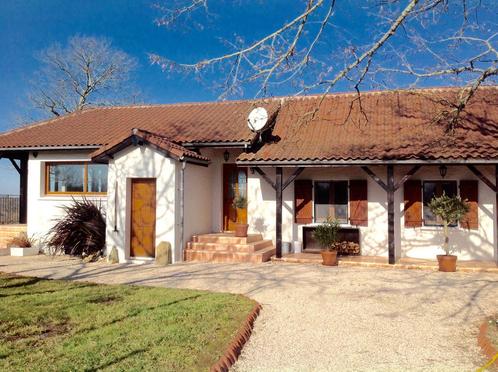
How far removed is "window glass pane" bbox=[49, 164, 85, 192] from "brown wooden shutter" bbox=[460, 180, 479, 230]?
1167cm

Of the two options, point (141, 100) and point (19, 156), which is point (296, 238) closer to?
point (19, 156)

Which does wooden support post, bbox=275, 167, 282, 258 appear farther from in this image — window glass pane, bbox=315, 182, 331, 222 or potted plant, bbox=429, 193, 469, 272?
potted plant, bbox=429, 193, 469, 272

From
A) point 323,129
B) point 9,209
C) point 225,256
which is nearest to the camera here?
point 225,256

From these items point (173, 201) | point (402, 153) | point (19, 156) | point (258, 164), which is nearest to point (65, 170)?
point (19, 156)

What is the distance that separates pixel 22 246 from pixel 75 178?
2657mm

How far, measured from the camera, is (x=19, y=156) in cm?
1502

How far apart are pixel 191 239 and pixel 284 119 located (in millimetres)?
5511

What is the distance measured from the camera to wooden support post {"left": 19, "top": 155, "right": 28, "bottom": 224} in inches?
583

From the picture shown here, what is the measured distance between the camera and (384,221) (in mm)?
12094

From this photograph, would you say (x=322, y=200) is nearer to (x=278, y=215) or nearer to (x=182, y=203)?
(x=278, y=215)

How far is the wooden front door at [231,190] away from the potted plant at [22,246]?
6.12 metres

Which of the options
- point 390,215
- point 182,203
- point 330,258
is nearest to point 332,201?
point 390,215

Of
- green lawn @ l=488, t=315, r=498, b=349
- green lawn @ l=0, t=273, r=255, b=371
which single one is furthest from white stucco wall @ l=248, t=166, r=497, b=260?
green lawn @ l=488, t=315, r=498, b=349

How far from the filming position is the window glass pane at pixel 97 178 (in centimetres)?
1342
